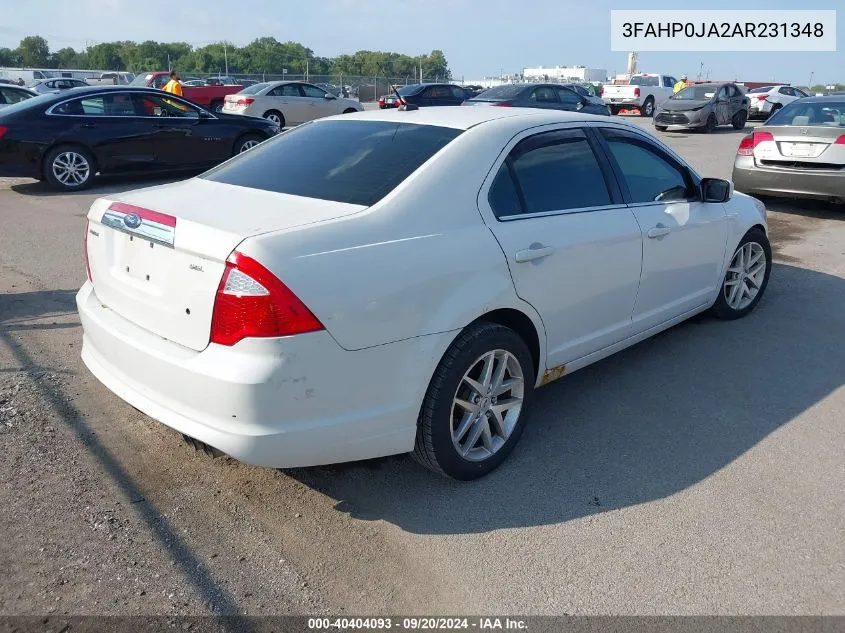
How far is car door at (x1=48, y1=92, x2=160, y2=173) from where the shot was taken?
407 inches

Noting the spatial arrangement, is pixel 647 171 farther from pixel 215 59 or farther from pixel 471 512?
pixel 215 59

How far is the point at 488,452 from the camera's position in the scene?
11.3 ft

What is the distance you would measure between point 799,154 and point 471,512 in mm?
7967

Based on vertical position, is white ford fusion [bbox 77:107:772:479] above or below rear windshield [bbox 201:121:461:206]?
below

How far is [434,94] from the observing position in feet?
79.4

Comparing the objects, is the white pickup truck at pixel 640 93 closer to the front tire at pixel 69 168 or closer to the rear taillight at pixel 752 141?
the rear taillight at pixel 752 141

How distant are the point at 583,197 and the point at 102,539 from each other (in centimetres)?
278

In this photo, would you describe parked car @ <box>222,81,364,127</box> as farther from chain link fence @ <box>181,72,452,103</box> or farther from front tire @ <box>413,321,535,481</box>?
chain link fence @ <box>181,72,452,103</box>

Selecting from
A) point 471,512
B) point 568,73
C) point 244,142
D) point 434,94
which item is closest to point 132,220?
point 471,512

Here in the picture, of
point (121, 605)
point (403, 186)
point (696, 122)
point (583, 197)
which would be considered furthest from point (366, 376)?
point (696, 122)

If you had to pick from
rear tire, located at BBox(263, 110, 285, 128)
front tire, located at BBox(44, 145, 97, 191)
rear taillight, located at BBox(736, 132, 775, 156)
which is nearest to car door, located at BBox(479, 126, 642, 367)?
rear taillight, located at BBox(736, 132, 775, 156)

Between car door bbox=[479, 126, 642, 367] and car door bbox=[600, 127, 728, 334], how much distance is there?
142mm

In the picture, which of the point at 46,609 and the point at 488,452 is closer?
the point at 46,609

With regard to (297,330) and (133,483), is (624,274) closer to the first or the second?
(297,330)
